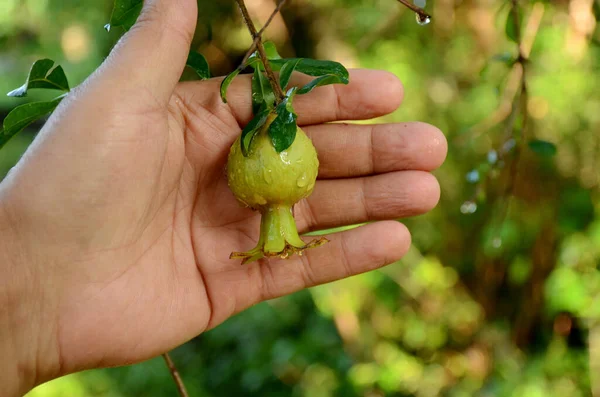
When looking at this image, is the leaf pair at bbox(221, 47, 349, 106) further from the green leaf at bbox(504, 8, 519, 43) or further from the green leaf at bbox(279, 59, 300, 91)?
the green leaf at bbox(504, 8, 519, 43)

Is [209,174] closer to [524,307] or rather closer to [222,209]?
[222,209]

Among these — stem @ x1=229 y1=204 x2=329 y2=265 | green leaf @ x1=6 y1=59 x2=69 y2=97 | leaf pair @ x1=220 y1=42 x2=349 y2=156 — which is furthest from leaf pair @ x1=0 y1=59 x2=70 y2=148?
stem @ x1=229 y1=204 x2=329 y2=265

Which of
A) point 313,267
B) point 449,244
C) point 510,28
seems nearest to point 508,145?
point 510,28

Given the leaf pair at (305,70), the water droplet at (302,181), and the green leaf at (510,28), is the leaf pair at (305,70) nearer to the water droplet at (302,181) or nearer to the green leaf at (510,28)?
the water droplet at (302,181)

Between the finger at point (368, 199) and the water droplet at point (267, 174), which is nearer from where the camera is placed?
the water droplet at point (267, 174)

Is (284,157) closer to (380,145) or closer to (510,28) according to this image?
(380,145)

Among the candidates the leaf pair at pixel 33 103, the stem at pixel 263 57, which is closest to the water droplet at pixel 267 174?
the stem at pixel 263 57

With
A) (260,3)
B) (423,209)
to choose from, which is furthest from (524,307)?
(260,3)
